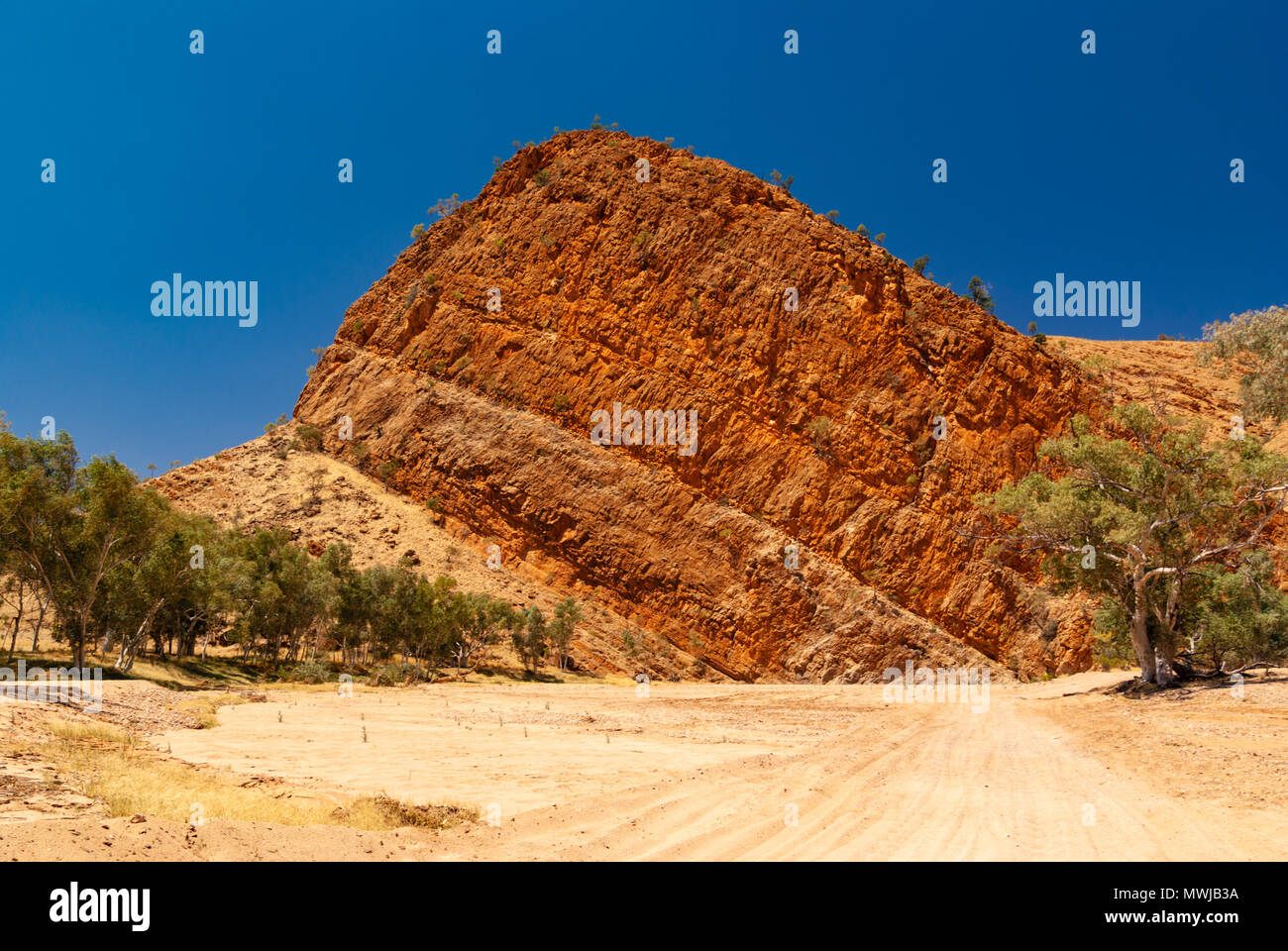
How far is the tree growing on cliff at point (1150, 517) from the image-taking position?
22.6 m

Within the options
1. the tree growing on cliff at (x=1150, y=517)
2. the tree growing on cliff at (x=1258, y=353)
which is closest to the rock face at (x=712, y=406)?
the tree growing on cliff at (x=1150, y=517)

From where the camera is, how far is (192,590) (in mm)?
33906

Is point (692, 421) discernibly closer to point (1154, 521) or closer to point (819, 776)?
point (1154, 521)

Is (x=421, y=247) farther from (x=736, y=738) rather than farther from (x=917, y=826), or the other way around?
(x=917, y=826)

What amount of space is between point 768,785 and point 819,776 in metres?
1.09

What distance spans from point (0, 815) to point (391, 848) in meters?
2.96

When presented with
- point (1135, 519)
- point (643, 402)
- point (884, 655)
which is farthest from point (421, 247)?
point (1135, 519)

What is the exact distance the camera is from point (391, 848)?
605cm

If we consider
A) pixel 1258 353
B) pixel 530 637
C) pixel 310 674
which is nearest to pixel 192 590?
pixel 310 674

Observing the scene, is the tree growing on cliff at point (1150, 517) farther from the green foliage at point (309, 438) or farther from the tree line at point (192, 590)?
the green foliage at point (309, 438)

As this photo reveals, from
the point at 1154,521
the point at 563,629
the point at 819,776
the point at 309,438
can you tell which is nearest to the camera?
the point at 819,776

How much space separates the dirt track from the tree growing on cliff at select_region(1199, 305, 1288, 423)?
6592 mm
